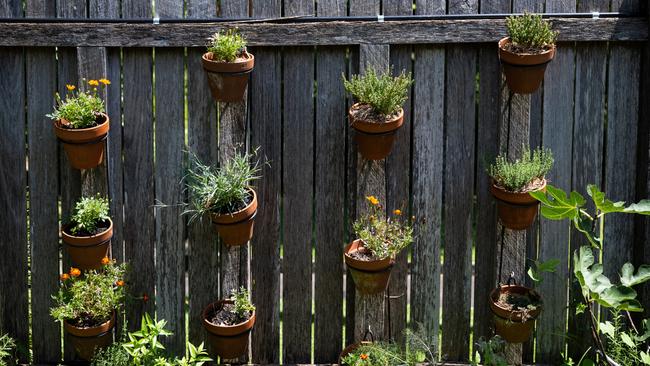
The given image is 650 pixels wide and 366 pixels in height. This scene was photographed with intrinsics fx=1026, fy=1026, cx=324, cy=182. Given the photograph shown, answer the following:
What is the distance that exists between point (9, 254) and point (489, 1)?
119 inches

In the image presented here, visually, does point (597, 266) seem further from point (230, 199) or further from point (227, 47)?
point (227, 47)

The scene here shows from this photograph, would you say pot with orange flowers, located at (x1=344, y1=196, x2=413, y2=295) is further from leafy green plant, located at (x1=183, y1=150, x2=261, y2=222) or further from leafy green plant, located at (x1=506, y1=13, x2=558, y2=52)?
leafy green plant, located at (x1=506, y1=13, x2=558, y2=52)

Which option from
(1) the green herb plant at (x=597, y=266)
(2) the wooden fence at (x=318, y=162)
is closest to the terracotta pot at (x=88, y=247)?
(2) the wooden fence at (x=318, y=162)

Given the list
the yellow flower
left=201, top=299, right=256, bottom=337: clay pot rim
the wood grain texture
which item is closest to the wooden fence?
the wood grain texture

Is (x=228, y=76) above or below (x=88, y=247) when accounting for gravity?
above

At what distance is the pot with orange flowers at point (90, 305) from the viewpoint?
5.50m

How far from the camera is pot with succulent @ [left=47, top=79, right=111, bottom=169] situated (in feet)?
17.7

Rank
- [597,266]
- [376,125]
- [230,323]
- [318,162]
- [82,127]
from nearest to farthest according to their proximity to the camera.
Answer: [597,266] → [376,125] → [82,127] → [230,323] → [318,162]

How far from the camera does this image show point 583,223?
508 centimetres

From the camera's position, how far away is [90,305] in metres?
5.51

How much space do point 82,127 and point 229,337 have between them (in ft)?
4.49

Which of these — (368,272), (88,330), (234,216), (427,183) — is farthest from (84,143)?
(427,183)

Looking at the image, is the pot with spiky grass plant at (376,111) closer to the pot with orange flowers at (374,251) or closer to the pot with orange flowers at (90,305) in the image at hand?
the pot with orange flowers at (374,251)

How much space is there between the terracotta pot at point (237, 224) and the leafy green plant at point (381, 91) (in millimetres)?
790
